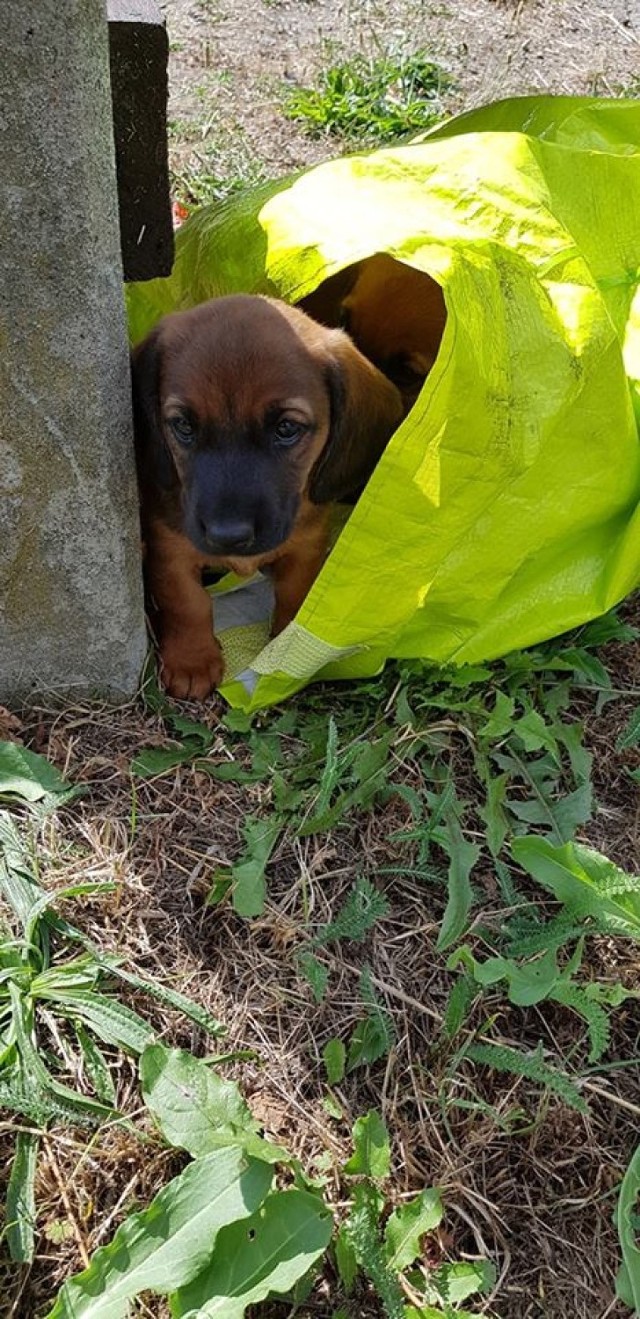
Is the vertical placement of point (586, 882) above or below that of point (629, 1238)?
above

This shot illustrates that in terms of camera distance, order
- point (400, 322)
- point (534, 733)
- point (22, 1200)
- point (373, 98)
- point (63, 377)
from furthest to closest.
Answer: point (373, 98) < point (400, 322) < point (534, 733) < point (63, 377) < point (22, 1200)

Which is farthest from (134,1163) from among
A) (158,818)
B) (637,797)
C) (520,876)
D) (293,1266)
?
(637,797)

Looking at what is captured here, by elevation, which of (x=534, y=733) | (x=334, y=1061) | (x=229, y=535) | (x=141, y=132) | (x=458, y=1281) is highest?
(x=141, y=132)

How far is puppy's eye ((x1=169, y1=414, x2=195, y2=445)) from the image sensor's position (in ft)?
7.59

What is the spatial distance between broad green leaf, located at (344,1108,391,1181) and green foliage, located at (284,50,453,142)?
348 cm

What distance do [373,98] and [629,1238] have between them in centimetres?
395

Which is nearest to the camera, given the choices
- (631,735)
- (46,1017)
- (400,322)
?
(46,1017)

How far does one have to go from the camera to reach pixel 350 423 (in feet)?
8.32

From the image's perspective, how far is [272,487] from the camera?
7.66 feet

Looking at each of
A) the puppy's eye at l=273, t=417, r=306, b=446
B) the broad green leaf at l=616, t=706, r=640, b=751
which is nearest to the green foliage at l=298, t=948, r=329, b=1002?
the broad green leaf at l=616, t=706, r=640, b=751

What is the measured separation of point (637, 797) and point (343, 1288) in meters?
1.21

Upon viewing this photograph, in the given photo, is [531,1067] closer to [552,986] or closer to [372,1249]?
[552,986]

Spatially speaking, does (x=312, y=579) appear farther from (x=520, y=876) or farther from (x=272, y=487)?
(x=520, y=876)

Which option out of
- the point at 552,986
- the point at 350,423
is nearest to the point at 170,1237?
the point at 552,986
